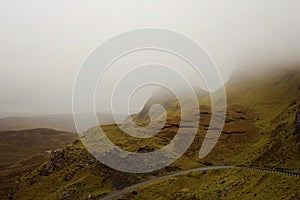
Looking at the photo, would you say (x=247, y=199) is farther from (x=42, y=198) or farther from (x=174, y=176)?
(x=42, y=198)

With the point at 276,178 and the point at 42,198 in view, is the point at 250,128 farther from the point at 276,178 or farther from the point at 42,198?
the point at 42,198

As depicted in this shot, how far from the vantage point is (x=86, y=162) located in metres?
111

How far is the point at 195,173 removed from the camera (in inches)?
3927

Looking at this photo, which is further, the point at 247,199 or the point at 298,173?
the point at 298,173

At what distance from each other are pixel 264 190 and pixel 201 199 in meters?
18.3

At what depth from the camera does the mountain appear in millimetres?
74000

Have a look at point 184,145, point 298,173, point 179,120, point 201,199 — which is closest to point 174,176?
point 201,199

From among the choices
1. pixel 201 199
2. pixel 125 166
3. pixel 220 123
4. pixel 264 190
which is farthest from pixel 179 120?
pixel 264 190

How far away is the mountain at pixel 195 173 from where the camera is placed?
74.0 m

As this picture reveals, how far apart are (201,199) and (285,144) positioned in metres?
32.4

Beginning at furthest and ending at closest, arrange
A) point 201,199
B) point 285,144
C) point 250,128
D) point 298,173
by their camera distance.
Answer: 1. point 250,128
2. point 285,144
3. point 201,199
4. point 298,173

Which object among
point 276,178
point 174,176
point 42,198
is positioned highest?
point 276,178

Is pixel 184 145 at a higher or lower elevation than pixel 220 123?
lower

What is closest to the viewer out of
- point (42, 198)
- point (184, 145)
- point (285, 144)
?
point (285, 144)
